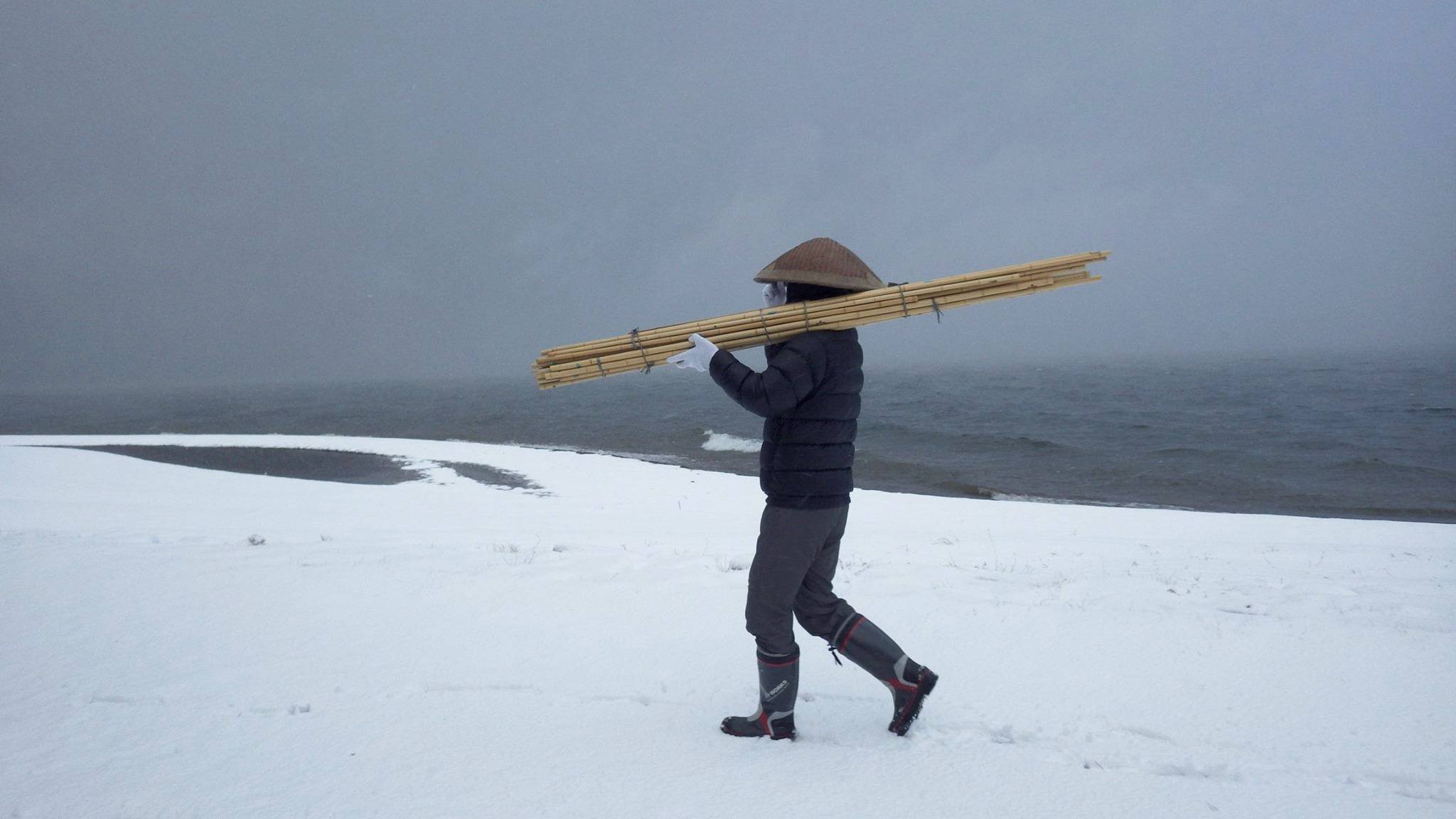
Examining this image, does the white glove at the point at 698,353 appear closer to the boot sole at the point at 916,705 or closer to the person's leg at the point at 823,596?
the person's leg at the point at 823,596

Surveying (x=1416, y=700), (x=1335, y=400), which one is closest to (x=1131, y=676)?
(x=1416, y=700)

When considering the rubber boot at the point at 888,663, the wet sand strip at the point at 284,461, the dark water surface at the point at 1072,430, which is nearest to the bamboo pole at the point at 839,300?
the rubber boot at the point at 888,663

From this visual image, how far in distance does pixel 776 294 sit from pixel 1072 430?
3393cm

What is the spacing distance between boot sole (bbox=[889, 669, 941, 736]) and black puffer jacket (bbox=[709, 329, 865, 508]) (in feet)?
2.76

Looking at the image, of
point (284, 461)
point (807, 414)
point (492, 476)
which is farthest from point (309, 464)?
point (807, 414)

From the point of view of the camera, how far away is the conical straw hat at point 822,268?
3.19 m

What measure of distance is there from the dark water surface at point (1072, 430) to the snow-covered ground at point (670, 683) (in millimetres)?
13451

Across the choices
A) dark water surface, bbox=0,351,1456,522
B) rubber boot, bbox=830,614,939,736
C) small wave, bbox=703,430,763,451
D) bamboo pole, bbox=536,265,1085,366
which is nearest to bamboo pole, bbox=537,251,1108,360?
bamboo pole, bbox=536,265,1085,366

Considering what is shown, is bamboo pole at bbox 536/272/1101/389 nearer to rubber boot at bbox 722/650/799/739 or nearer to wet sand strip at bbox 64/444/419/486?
rubber boot at bbox 722/650/799/739

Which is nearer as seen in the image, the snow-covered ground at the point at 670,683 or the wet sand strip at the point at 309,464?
the snow-covered ground at the point at 670,683

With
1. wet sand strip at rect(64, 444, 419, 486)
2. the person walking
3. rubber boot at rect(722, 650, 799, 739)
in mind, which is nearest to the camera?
the person walking

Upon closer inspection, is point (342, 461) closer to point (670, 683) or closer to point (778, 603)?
point (670, 683)

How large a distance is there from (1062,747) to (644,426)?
36.3 meters

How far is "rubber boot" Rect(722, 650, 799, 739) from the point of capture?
3143 millimetres
